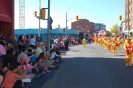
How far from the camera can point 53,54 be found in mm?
15797

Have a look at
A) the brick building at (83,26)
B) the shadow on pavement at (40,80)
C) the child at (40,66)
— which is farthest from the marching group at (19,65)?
the brick building at (83,26)

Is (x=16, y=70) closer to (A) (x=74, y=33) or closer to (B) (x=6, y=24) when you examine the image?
(B) (x=6, y=24)

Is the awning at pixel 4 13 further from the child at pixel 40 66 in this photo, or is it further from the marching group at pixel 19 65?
the child at pixel 40 66

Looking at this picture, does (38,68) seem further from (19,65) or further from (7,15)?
(7,15)

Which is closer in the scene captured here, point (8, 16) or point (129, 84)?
point (129, 84)

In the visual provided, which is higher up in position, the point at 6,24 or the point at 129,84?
the point at 6,24

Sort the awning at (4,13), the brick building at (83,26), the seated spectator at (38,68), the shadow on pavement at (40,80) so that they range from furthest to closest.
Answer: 1. the brick building at (83,26)
2. the awning at (4,13)
3. the seated spectator at (38,68)
4. the shadow on pavement at (40,80)

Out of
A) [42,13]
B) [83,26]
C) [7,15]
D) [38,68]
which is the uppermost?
[83,26]

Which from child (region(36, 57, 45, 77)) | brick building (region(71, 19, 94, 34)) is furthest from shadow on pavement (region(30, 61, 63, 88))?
brick building (region(71, 19, 94, 34))

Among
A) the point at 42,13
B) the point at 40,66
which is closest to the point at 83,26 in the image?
the point at 42,13

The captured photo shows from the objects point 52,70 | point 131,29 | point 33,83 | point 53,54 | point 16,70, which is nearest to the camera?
point 16,70

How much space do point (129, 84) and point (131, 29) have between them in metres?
81.6

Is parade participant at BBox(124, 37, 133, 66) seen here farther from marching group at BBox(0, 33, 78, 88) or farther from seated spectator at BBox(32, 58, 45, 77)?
seated spectator at BBox(32, 58, 45, 77)

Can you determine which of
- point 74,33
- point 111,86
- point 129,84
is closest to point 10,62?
point 111,86
